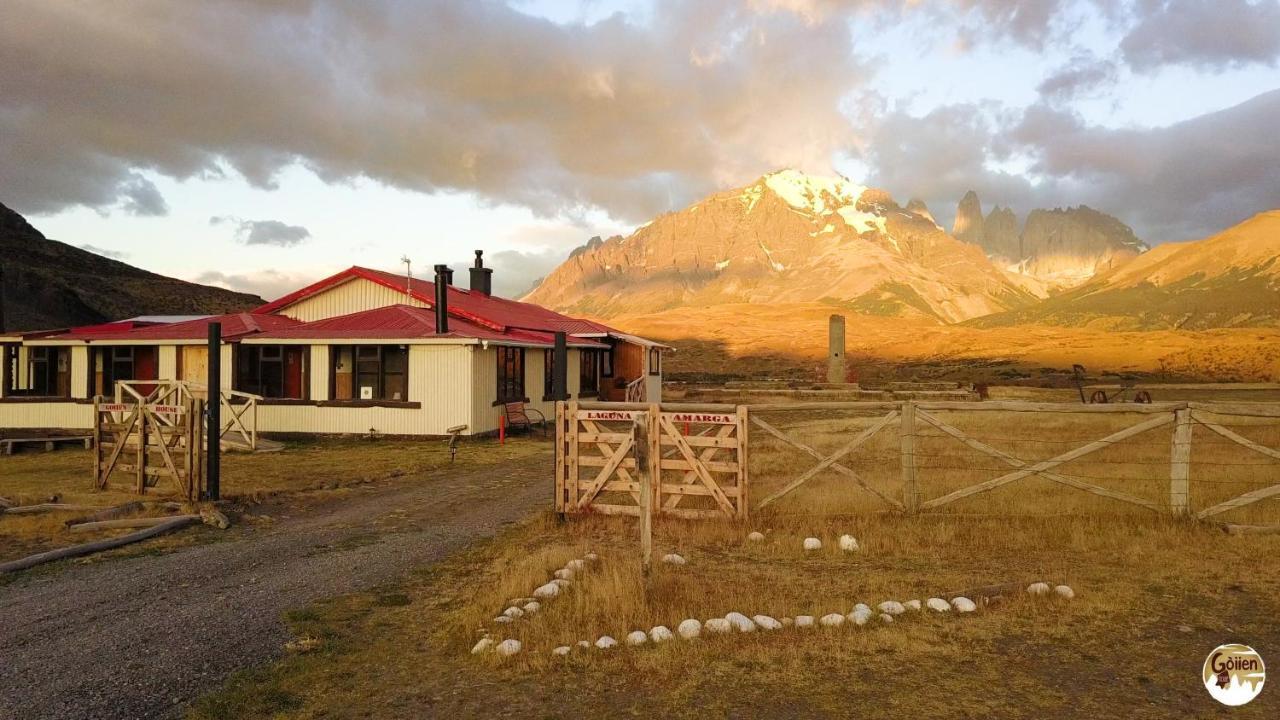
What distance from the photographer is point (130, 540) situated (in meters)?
9.93

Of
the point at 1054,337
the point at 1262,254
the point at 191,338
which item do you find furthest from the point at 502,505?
the point at 1262,254

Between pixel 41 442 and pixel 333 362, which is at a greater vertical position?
pixel 333 362

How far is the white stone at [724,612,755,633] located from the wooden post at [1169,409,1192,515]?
6428 millimetres

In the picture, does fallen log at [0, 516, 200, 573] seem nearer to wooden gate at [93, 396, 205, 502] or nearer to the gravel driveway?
the gravel driveway

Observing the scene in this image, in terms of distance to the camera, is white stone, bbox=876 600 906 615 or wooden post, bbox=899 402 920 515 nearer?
white stone, bbox=876 600 906 615

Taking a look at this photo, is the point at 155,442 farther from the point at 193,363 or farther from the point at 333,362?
the point at 193,363

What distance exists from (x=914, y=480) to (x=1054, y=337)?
237 feet

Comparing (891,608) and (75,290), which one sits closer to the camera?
(891,608)

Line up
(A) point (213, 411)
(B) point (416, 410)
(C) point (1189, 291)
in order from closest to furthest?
(A) point (213, 411), (B) point (416, 410), (C) point (1189, 291)

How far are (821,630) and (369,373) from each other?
19.0m

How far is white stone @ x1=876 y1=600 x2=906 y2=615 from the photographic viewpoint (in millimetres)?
6512

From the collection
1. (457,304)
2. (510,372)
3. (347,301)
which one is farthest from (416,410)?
(347,301)

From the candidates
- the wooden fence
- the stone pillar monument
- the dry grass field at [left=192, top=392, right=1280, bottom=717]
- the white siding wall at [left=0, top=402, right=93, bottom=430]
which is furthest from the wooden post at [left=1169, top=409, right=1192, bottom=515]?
the stone pillar monument

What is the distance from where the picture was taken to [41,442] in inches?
893
